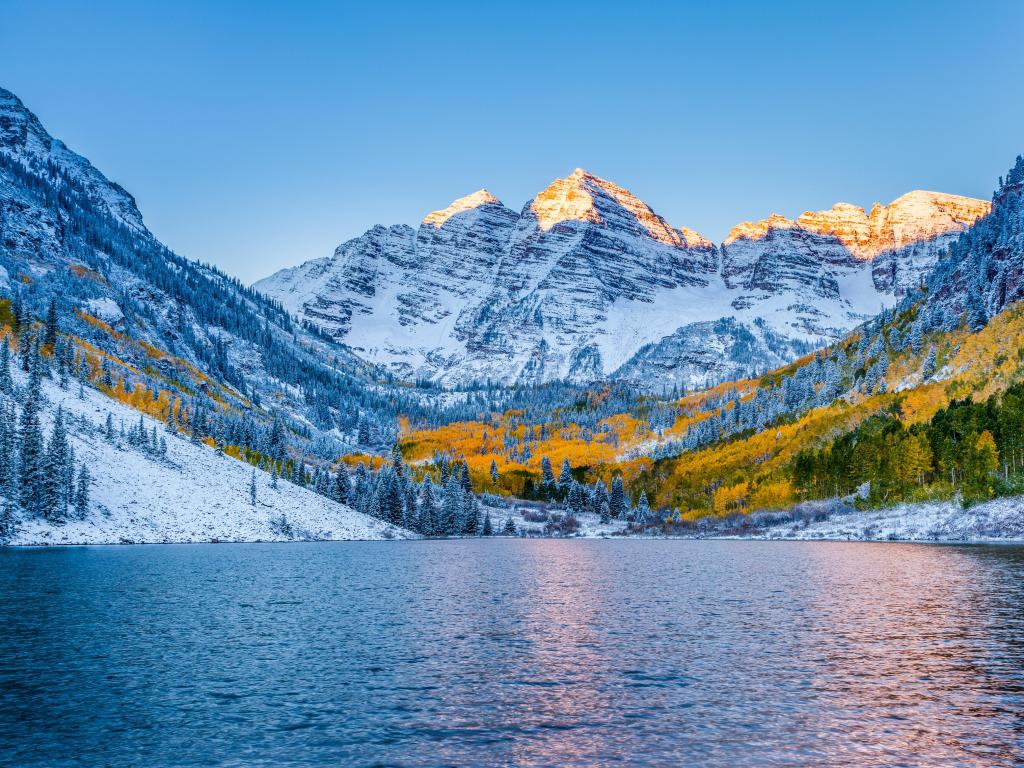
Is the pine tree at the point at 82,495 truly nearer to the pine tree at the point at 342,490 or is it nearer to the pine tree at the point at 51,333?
the pine tree at the point at 342,490

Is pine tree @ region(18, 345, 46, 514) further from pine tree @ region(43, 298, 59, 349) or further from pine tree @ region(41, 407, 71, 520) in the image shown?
pine tree @ region(43, 298, 59, 349)

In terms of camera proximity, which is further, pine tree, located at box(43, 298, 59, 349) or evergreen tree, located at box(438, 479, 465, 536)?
evergreen tree, located at box(438, 479, 465, 536)

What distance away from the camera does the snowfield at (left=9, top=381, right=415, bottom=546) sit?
382 ft

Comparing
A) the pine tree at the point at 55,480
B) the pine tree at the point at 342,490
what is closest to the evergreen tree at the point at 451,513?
the pine tree at the point at 342,490

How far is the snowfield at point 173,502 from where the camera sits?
116 metres

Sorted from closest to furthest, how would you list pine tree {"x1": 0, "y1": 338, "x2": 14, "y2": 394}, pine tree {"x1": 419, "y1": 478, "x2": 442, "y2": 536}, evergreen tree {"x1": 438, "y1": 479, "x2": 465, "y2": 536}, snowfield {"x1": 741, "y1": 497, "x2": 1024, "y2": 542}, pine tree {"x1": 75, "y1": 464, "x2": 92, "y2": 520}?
1. pine tree {"x1": 75, "y1": 464, "x2": 92, "y2": 520}
2. snowfield {"x1": 741, "y1": 497, "x2": 1024, "y2": 542}
3. pine tree {"x1": 0, "y1": 338, "x2": 14, "y2": 394}
4. pine tree {"x1": 419, "y1": 478, "x2": 442, "y2": 536}
5. evergreen tree {"x1": 438, "y1": 479, "x2": 465, "y2": 536}

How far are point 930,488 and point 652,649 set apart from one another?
123446 millimetres

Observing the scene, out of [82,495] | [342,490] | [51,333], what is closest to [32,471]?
[82,495]

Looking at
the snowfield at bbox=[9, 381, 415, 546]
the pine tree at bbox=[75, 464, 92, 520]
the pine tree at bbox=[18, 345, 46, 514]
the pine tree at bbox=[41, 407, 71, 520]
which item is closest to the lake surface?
the pine tree at bbox=[41, 407, 71, 520]

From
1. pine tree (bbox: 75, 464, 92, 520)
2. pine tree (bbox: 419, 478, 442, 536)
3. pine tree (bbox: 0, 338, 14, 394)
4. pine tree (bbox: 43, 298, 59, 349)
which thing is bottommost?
pine tree (bbox: 419, 478, 442, 536)

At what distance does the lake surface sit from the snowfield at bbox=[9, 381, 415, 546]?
5558 centimetres

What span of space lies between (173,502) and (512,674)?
11604 centimetres

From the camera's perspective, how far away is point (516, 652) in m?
36.1

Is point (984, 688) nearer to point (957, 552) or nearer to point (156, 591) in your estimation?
point (156, 591)
